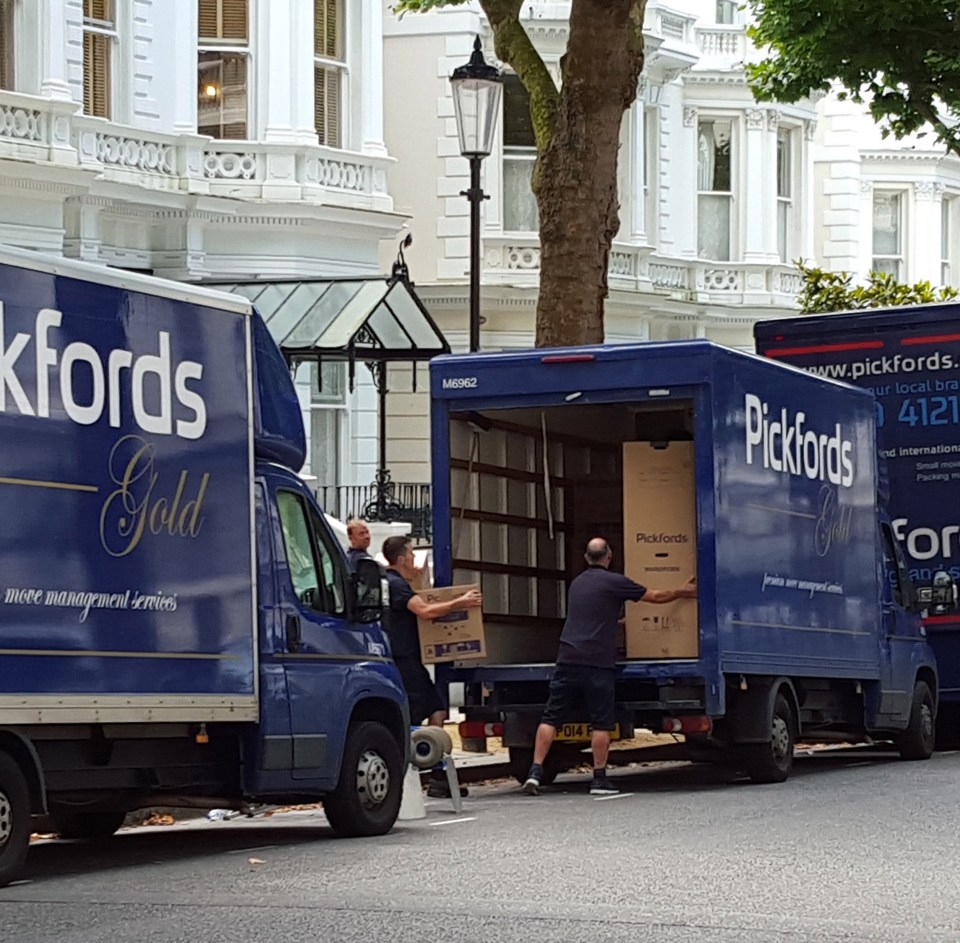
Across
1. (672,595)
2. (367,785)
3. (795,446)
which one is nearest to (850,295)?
(795,446)

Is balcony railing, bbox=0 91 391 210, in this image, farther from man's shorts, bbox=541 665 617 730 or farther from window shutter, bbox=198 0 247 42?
man's shorts, bbox=541 665 617 730

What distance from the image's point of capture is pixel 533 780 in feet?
57.1

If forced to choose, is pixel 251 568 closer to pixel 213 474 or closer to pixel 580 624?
pixel 213 474

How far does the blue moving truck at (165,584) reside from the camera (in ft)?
38.3

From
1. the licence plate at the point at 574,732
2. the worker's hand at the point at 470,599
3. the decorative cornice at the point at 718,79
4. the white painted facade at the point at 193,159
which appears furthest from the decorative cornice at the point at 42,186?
the decorative cornice at the point at 718,79

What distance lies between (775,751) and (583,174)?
6.16 metres

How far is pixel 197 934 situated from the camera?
32.3 feet

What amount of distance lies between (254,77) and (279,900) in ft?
65.7

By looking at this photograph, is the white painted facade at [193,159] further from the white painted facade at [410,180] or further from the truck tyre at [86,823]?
the truck tyre at [86,823]

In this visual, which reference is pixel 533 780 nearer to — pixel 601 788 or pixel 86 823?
pixel 601 788

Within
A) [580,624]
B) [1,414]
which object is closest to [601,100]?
[580,624]

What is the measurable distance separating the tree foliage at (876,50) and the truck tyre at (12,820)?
52.5 ft

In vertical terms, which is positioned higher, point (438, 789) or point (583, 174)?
point (583, 174)

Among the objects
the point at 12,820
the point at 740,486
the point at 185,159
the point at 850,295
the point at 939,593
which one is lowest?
the point at 12,820
